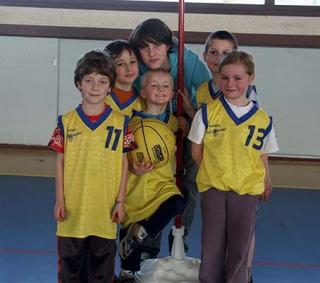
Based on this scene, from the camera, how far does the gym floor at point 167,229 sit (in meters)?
2.77

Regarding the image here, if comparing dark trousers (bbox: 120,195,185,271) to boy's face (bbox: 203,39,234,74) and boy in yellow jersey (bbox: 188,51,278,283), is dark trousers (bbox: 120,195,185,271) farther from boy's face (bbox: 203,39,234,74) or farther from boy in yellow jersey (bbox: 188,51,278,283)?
boy's face (bbox: 203,39,234,74)

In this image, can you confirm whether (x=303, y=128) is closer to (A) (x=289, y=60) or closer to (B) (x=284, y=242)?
(A) (x=289, y=60)

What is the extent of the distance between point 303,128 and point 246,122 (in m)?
2.44

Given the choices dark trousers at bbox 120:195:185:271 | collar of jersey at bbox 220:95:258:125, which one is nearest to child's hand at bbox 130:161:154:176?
dark trousers at bbox 120:195:185:271

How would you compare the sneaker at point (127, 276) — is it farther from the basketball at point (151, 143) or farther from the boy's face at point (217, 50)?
the boy's face at point (217, 50)

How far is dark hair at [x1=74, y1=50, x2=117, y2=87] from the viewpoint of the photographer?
6.42ft

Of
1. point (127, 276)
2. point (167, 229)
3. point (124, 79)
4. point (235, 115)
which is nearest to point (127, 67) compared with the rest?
point (124, 79)

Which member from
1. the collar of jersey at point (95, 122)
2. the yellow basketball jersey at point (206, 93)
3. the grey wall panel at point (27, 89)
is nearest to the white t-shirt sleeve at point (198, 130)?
the yellow basketball jersey at point (206, 93)

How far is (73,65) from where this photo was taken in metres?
4.31

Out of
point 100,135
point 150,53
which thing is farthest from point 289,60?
point 100,135

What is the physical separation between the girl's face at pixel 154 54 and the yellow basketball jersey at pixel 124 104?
15 cm

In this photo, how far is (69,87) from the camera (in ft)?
14.2

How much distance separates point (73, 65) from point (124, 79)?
2.28m

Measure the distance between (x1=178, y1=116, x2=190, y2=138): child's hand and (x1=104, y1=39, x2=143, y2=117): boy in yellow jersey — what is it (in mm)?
175
